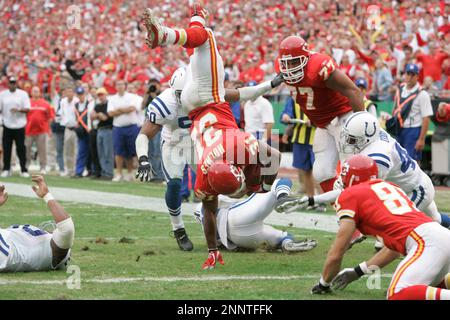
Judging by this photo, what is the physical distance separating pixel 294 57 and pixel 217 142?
1056 mm

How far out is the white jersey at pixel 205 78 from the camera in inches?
294

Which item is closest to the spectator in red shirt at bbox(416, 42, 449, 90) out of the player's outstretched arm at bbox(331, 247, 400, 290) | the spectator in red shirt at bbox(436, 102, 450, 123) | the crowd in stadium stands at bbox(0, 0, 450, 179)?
the crowd in stadium stands at bbox(0, 0, 450, 179)

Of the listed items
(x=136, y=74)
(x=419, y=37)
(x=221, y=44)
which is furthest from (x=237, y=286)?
(x=221, y=44)

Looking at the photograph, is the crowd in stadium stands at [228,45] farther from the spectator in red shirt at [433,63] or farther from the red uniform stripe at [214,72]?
the red uniform stripe at [214,72]

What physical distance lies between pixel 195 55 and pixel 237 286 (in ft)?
7.04

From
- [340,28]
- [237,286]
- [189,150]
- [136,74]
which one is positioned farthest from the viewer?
[136,74]

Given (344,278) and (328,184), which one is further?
(328,184)

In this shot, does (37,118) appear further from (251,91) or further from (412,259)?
(412,259)

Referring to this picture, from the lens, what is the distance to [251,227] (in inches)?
311

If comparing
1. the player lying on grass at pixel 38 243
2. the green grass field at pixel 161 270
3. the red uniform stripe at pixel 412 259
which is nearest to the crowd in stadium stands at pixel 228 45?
the green grass field at pixel 161 270

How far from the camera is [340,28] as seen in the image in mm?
17844

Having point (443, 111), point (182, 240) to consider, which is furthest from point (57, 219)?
point (443, 111)

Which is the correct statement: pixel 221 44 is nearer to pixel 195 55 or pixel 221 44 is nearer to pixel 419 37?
pixel 419 37

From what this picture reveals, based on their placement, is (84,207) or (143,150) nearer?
(143,150)
